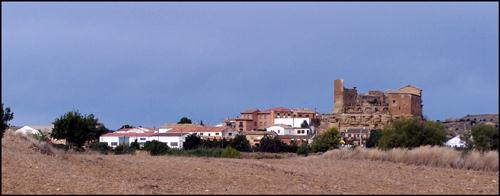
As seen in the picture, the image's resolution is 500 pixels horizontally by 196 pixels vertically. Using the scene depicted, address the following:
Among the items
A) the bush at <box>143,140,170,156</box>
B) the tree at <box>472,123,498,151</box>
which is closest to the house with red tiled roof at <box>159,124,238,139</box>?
the bush at <box>143,140,170,156</box>

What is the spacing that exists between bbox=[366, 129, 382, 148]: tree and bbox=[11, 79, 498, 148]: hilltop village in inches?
3.9

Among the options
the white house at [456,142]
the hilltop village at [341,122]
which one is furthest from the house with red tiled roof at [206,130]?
the white house at [456,142]

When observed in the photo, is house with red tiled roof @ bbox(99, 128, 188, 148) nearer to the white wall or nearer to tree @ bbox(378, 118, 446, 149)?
the white wall

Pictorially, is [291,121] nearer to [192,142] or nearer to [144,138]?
[192,142]

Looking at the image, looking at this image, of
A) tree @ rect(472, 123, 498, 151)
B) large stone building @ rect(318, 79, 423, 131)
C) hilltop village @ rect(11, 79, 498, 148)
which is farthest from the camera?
large stone building @ rect(318, 79, 423, 131)

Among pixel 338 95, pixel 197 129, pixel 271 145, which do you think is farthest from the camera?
pixel 197 129

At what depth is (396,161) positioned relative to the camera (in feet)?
29.9

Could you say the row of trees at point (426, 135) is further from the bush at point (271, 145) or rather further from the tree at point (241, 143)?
the tree at point (241, 143)

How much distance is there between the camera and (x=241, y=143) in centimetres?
3014

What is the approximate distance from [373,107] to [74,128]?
21855 millimetres

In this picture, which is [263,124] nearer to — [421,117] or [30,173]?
[30,173]

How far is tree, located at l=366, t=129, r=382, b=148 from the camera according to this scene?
9.16 m

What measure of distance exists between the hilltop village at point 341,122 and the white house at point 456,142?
54 millimetres

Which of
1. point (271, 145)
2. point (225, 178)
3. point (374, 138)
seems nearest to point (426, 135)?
point (374, 138)
